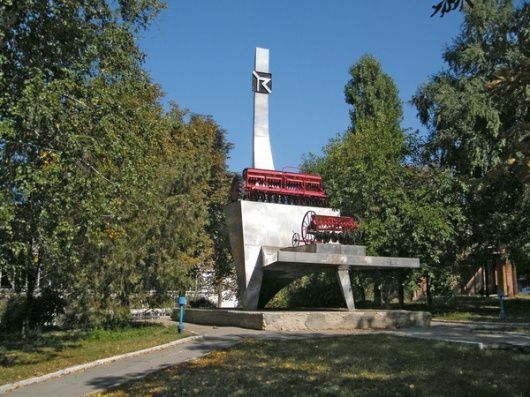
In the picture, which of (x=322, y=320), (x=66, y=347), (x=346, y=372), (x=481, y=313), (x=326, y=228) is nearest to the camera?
(x=346, y=372)

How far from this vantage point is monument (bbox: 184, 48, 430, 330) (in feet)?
59.9

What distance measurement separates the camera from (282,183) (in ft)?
75.0

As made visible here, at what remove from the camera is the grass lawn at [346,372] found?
8.39 metres

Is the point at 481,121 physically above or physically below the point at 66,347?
above

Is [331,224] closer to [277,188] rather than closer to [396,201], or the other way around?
[277,188]

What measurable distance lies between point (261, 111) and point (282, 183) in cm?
504

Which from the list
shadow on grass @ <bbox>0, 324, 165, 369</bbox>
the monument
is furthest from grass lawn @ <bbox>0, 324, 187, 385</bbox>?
the monument

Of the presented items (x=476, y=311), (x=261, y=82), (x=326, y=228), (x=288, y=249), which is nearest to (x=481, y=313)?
(x=476, y=311)

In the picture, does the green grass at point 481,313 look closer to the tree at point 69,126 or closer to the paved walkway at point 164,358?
the paved walkway at point 164,358

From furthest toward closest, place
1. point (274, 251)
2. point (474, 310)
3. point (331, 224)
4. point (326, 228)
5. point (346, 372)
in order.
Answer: point (474, 310)
point (274, 251)
point (326, 228)
point (331, 224)
point (346, 372)

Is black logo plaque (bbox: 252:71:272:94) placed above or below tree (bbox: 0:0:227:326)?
above

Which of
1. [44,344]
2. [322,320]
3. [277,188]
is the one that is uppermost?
[277,188]

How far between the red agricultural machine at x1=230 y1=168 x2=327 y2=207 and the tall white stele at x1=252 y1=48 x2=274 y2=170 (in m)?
2.26

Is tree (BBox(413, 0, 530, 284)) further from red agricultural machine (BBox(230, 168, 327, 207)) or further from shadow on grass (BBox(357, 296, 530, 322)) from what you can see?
red agricultural machine (BBox(230, 168, 327, 207))
